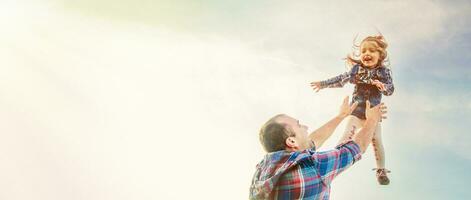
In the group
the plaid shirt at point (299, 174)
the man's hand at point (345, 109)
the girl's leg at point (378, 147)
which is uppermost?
the man's hand at point (345, 109)

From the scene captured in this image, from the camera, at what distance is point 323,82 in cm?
370

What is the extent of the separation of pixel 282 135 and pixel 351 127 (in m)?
1.03

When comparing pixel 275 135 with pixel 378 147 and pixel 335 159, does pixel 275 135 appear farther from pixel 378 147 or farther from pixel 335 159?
pixel 378 147

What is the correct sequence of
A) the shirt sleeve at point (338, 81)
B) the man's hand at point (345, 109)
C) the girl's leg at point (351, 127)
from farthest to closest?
the shirt sleeve at point (338, 81) < the man's hand at point (345, 109) < the girl's leg at point (351, 127)

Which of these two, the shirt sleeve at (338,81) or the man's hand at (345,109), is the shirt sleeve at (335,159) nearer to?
the man's hand at (345,109)

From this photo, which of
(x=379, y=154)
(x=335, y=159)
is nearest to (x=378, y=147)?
(x=379, y=154)

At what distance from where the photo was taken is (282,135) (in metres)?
2.52

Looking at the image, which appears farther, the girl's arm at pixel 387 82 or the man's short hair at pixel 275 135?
the girl's arm at pixel 387 82

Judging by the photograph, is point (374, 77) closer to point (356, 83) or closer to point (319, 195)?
point (356, 83)

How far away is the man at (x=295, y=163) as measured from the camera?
2.34 metres

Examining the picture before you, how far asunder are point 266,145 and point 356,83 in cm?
123

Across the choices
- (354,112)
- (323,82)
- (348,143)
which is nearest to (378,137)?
(354,112)

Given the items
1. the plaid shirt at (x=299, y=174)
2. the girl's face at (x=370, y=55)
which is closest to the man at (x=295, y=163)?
the plaid shirt at (x=299, y=174)

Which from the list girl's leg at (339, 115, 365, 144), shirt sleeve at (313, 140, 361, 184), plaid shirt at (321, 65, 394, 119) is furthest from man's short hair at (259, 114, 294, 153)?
plaid shirt at (321, 65, 394, 119)
